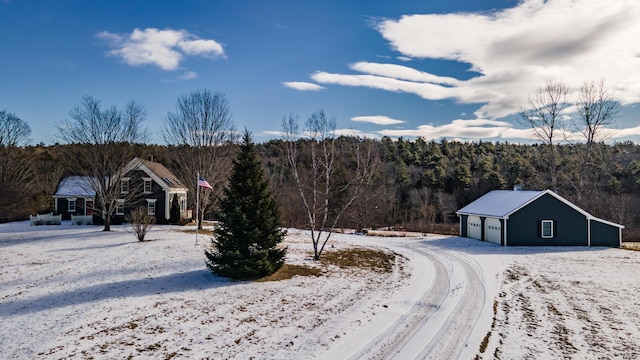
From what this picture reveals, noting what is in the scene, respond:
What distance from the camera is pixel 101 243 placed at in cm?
2191

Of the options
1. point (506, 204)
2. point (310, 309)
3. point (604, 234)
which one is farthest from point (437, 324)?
point (604, 234)

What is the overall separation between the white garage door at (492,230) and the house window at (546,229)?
286cm

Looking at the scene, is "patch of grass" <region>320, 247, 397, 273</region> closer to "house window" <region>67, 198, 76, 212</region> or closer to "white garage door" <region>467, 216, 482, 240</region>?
"white garage door" <region>467, 216, 482, 240</region>

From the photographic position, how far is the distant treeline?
126ft

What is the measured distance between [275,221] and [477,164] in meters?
46.6

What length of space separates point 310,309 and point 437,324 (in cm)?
372

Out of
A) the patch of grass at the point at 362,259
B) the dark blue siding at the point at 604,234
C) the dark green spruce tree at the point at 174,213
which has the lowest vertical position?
the patch of grass at the point at 362,259

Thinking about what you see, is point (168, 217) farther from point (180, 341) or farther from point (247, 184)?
point (180, 341)

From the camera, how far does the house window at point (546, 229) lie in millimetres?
26734

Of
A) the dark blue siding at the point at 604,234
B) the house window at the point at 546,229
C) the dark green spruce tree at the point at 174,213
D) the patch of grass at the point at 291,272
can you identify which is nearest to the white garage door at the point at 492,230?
the house window at the point at 546,229

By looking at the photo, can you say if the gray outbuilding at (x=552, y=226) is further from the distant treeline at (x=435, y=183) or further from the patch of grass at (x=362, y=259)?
the patch of grass at (x=362, y=259)

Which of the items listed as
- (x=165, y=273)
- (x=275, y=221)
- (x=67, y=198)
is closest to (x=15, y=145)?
(x=67, y=198)

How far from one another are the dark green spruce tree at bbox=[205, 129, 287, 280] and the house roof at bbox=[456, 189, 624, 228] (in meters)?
18.9

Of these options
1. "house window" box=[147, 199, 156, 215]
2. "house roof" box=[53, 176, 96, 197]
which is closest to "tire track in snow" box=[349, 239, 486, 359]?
"house window" box=[147, 199, 156, 215]
